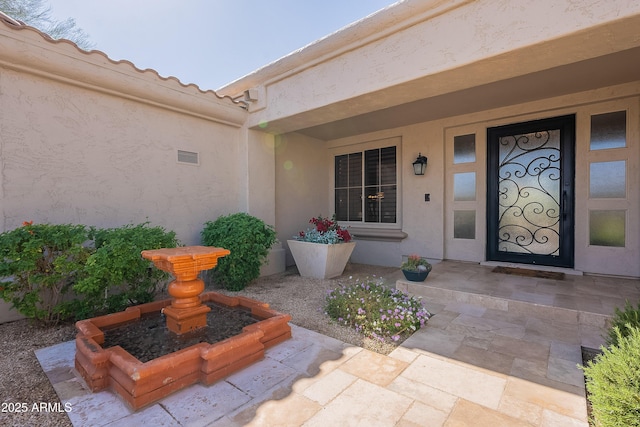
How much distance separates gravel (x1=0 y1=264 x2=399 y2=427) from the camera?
1789mm

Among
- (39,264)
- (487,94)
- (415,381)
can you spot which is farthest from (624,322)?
(39,264)

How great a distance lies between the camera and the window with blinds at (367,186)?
6.46m

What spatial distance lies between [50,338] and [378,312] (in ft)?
10.4

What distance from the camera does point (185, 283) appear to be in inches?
101

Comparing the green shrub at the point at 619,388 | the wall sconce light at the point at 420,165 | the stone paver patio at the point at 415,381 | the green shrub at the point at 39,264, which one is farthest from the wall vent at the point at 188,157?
the green shrub at the point at 619,388

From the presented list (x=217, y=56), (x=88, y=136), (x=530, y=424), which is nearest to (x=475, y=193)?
(x=530, y=424)

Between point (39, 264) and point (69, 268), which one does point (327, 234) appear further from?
point (39, 264)

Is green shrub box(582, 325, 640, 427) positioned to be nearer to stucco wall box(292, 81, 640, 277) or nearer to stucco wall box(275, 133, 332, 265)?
stucco wall box(292, 81, 640, 277)

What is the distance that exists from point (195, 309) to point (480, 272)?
4231 millimetres

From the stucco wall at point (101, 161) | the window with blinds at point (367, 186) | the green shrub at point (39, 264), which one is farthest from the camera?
the window with blinds at point (367, 186)

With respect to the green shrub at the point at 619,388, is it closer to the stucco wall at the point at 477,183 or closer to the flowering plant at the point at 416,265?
the flowering plant at the point at 416,265

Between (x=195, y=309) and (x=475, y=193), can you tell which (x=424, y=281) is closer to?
(x=475, y=193)

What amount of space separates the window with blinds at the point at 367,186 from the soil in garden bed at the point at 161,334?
423 centimetres

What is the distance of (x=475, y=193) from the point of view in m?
5.40
